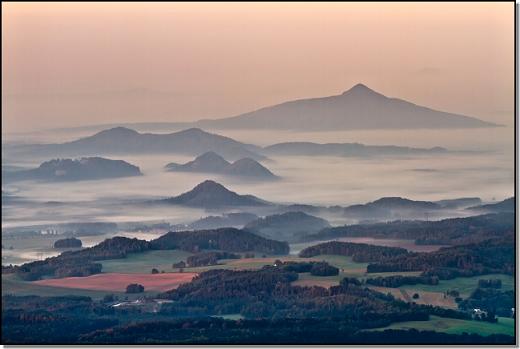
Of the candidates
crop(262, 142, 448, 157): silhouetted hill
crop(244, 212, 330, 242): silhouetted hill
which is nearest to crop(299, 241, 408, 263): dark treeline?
crop(244, 212, 330, 242): silhouetted hill

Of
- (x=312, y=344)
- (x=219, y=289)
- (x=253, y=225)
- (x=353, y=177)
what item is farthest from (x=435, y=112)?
(x=312, y=344)

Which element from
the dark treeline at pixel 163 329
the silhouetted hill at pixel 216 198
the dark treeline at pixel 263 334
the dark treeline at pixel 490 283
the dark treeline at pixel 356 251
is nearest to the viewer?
the dark treeline at pixel 263 334

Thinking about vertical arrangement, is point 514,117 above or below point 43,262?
above

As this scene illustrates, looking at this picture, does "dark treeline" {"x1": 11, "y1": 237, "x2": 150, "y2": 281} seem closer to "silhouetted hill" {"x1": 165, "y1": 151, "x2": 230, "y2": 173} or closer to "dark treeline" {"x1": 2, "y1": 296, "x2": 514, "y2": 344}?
"dark treeline" {"x1": 2, "y1": 296, "x2": 514, "y2": 344}

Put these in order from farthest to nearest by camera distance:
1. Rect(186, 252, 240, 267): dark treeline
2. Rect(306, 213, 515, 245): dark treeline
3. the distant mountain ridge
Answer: the distant mountain ridge
Rect(306, 213, 515, 245): dark treeline
Rect(186, 252, 240, 267): dark treeline

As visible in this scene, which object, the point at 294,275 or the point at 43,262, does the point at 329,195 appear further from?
the point at 43,262

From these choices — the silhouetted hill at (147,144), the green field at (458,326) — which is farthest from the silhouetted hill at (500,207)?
the silhouetted hill at (147,144)

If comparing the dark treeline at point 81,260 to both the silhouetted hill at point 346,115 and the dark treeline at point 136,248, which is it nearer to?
the dark treeline at point 136,248
